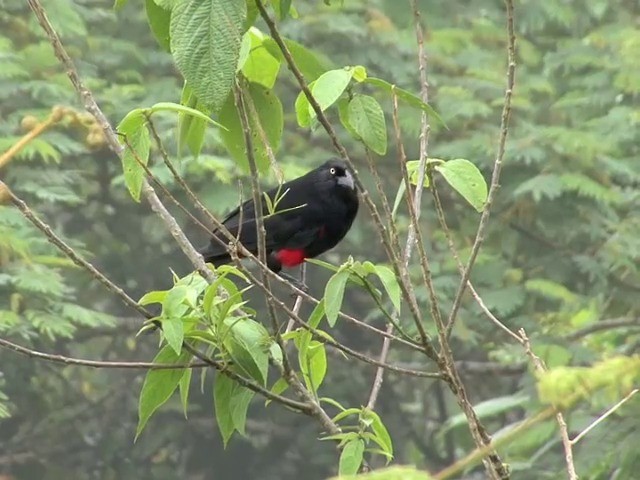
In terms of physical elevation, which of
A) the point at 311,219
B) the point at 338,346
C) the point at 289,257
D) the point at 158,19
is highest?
the point at 158,19

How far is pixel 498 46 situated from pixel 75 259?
530cm

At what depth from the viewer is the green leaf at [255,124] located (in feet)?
4.22

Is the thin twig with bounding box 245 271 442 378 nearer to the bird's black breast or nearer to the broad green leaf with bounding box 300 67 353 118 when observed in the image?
the broad green leaf with bounding box 300 67 353 118

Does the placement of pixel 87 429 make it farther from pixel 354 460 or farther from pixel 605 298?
pixel 354 460

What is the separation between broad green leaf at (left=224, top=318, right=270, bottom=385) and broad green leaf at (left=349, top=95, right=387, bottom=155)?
0.20m

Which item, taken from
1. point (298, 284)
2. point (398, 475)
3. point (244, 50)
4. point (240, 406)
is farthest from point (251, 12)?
point (298, 284)

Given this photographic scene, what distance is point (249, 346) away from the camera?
120 centimetres

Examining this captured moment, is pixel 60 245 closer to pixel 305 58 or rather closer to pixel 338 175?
pixel 305 58

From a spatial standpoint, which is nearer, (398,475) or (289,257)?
(398,475)

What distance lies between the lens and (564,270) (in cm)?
547

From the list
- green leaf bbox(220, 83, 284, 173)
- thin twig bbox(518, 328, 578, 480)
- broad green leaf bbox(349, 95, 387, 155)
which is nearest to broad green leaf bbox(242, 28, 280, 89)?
green leaf bbox(220, 83, 284, 173)

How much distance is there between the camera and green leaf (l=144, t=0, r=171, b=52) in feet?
3.74

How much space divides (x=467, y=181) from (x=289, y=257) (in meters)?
2.26

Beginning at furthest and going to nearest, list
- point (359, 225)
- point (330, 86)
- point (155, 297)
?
point (359, 225) < point (155, 297) < point (330, 86)
